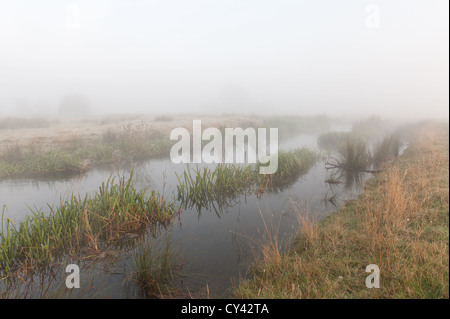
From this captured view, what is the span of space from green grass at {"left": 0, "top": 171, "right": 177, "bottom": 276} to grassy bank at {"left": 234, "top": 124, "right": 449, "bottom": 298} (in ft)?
11.1

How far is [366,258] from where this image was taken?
392 centimetres

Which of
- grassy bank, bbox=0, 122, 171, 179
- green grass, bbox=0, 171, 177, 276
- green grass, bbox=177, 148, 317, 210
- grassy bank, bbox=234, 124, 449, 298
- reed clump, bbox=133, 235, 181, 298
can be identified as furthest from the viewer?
grassy bank, bbox=0, 122, 171, 179

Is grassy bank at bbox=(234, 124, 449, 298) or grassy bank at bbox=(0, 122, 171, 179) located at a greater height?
grassy bank at bbox=(0, 122, 171, 179)

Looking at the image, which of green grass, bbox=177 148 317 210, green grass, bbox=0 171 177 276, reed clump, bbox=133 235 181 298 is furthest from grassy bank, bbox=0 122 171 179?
reed clump, bbox=133 235 181 298

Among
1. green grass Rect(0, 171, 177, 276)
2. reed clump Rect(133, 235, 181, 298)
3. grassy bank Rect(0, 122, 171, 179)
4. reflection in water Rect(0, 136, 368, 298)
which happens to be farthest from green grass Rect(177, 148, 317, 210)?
grassy bank Rect(0, 122, 171, 179)

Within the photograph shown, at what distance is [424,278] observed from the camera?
3.09m

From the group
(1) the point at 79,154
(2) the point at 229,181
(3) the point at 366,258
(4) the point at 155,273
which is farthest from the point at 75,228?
(1) the point at 79,154

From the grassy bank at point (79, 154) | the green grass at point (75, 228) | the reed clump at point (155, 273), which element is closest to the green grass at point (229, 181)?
the green grass at point (75, 228)

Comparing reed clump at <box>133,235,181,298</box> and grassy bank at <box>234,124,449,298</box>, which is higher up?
grassy bank at <box>234,124,449,298</box>

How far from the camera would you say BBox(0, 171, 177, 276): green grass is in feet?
13.6

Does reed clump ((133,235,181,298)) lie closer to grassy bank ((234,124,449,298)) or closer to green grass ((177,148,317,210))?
grassy bank ((234,124,449,298))

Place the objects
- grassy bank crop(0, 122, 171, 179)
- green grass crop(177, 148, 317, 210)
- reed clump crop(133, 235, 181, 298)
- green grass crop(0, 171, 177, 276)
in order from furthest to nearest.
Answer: grassy bank crop(0, 122, 171, 179), green grass crop(177, 148, 317, 210), green grass crop(0, 171, 177, 276), reed clump crop(133, 235, 181, 298)

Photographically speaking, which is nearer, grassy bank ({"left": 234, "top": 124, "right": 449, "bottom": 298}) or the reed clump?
grassy bank ({"left": 234, "top": 124, "right": 449, "bottom": 298})

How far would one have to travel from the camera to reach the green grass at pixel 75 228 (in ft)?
13.6
